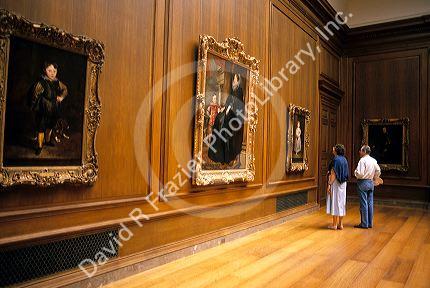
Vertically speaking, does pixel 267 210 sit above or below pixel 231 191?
below

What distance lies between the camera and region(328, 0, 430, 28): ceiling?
11.2 metres

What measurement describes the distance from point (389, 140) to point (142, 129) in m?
9.52

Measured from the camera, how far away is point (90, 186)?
3725 millimetres

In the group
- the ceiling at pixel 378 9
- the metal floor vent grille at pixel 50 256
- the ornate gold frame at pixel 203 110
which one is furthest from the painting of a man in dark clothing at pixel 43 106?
the ceiling at pixel 378 9

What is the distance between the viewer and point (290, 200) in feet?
27.0

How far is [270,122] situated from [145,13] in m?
3.70

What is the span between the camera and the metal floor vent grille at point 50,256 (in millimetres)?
3078

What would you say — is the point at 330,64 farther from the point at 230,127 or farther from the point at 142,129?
the point at 142,129

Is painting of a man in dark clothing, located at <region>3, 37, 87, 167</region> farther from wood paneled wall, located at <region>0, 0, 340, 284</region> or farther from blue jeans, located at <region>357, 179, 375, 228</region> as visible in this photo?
blue jeans, located at <region>357, 179, 375, 228</region>

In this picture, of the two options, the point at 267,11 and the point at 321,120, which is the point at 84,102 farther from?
the point at 321,120

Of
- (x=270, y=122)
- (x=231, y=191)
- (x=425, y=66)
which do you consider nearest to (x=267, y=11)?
(x=270, y=122)

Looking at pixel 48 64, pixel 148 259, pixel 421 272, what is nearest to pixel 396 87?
pixel 421 272

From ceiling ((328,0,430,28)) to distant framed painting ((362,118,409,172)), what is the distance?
3327 millimetres

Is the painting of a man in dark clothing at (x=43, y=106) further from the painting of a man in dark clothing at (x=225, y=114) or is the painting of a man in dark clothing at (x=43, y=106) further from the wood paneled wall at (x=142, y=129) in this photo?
the painting of a man in dark clothing at (x=225, y=114)
